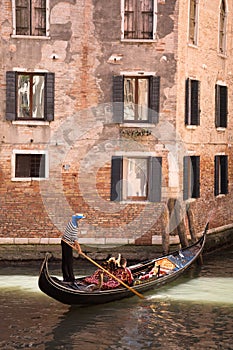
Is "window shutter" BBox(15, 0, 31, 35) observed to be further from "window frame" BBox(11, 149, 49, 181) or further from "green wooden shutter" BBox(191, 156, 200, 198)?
"green wooden shutter" BBox(191, 156, 200, 198)

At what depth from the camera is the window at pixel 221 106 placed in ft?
68.4

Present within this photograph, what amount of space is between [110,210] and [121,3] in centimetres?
452

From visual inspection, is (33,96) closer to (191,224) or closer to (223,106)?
(191,224)

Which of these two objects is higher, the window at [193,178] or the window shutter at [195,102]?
the window shutter at [195,102]

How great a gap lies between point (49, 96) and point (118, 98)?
1503mm

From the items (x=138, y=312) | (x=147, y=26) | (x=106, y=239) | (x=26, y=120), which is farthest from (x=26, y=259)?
(x=147, y=26)

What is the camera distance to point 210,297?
592 inches

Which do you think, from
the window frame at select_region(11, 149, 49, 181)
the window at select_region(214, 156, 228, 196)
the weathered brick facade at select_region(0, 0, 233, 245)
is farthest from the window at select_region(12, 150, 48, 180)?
the window at select_region(214, 156, 228, 196)

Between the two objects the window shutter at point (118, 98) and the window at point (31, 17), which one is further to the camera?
the window shutter at point (118, 98)

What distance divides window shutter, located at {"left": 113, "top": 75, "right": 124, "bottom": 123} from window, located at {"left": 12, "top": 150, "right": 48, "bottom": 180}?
1784 mm

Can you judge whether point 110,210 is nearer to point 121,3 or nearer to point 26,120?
point 26,120

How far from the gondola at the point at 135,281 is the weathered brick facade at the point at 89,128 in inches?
48.8

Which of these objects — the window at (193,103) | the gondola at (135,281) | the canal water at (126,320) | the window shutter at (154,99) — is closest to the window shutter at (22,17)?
the window shutter at (154,99)

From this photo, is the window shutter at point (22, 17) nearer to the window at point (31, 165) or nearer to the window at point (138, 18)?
the window at point (138, 18)
